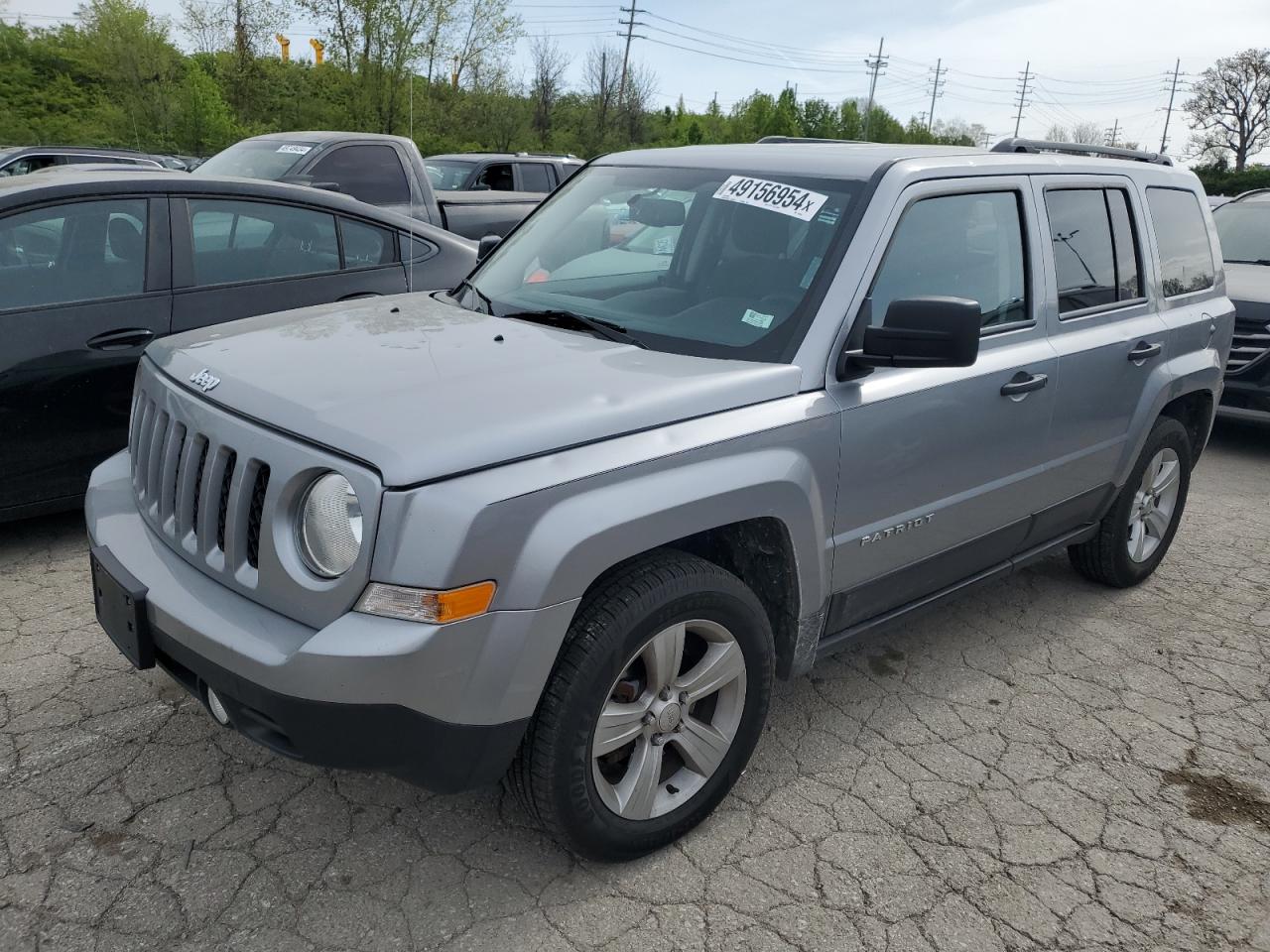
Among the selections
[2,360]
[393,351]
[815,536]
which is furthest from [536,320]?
[2,360]

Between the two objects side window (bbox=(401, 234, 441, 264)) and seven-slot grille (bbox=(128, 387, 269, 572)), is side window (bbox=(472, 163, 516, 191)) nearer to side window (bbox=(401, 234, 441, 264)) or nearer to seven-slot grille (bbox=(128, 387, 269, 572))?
side window (bbox=(401, 234, 441, 264))

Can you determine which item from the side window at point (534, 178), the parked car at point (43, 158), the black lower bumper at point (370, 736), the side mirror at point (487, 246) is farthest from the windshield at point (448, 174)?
the black lower bumper at point (370, 736)

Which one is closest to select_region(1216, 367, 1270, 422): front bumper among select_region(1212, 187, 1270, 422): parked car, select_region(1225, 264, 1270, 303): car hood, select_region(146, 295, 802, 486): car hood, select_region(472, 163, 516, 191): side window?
select_region(1212, 187, 1270, 422): parked car

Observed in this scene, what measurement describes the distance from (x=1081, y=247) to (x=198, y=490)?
3.20 m

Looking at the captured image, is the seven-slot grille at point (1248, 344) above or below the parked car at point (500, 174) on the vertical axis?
below

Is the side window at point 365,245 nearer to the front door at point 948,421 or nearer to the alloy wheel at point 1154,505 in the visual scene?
the front door at point 948,421

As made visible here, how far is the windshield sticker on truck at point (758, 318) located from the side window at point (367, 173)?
23.1ft

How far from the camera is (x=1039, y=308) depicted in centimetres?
357

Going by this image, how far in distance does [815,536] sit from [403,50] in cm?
3730

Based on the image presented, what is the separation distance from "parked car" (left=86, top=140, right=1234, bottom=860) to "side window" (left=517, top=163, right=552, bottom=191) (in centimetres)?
898

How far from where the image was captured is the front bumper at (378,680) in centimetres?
207

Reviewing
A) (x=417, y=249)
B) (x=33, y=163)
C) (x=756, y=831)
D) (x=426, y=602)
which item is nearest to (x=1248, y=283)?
(x=417, y=249)

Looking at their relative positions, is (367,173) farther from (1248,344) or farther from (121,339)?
(1248,344)

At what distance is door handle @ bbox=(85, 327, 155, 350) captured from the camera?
4293 millimetres
